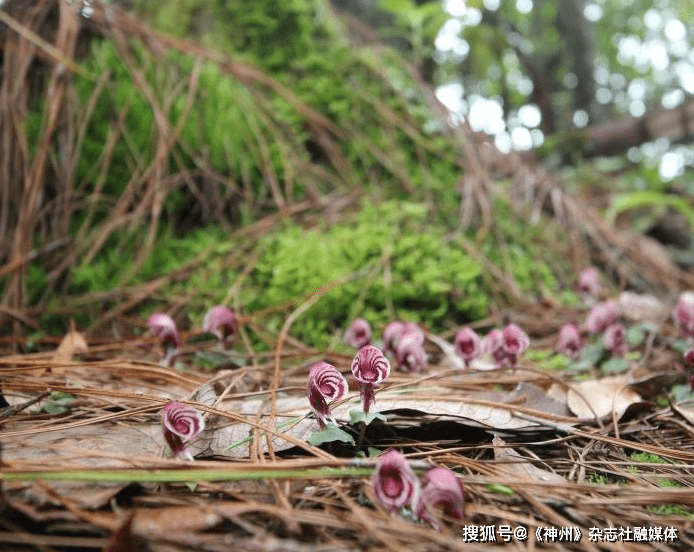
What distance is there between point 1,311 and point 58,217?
591 mm

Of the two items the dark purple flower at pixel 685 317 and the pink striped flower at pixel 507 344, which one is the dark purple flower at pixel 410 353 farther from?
Answer: the dark purple flower at pixel 685 317

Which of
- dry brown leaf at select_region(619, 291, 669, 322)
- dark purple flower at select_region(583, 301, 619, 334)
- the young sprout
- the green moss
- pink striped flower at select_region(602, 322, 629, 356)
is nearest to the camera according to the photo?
the young sprout

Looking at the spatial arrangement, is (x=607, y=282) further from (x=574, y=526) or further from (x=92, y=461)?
(x=92, y=461)

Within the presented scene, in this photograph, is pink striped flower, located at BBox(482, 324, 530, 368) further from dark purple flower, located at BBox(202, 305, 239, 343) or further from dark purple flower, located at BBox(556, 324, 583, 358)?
dark purple flower, located at BBox(202, 305, 239, 343)

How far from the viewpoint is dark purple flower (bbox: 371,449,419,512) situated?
0.97 meters

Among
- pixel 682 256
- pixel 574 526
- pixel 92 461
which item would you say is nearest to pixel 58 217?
pixel 92 461

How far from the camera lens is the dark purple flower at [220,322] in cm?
183

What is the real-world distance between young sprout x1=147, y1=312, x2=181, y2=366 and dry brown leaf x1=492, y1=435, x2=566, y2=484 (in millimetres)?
1030

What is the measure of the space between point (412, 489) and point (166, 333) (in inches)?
41.7

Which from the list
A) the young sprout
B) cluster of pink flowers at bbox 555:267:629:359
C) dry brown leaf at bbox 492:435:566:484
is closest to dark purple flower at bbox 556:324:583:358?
cluster of pink flowers at bbox 555:267:629:359

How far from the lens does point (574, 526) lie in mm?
1003

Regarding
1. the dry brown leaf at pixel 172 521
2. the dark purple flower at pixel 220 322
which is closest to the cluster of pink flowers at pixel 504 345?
the dark purple flower at pixel 220 322

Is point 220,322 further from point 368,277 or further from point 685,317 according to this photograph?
point 685,317

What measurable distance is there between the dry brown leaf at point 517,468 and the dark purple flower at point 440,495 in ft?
0.72
